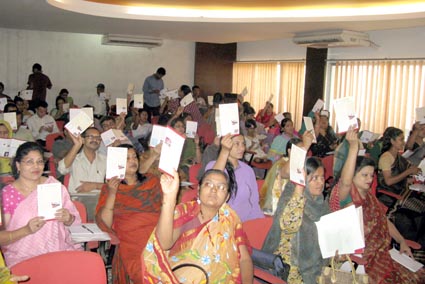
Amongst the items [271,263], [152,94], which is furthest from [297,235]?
[152,94]

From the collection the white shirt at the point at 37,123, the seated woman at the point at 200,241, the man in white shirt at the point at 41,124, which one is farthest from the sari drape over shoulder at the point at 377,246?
the white shirt at the point at 37,123

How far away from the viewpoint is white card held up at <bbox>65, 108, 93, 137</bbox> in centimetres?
443

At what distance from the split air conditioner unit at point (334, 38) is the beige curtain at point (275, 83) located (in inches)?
84.1

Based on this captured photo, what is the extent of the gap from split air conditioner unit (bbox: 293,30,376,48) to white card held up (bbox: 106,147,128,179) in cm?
589

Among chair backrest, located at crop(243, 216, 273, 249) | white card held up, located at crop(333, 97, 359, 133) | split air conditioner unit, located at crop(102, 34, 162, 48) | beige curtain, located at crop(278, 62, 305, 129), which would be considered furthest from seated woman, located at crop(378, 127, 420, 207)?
split air conditioner unit, located at crop(102, 34, 162, 48)

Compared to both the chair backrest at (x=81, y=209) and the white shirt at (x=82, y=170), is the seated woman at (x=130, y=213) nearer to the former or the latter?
the chair backrest at (x=81, y=209)

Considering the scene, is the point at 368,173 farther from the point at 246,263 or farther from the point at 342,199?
the point at 246,263

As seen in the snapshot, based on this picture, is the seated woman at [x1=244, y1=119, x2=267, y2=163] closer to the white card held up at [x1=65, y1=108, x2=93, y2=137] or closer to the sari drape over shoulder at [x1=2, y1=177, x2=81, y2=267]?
the white card held up at [x1=65, y1=108, x2=93, y2=137]

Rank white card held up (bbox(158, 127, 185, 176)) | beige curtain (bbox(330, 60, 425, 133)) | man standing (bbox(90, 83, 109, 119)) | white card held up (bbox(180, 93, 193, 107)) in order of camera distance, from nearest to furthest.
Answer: white card held up (bbox(158, 127, 185, 176)) < white card held up (bbox(180, 93, 193, 107)) < beige curtain (bbox(330, 60, 425, 133)) < man standing (bbox(90, 83, 109, 119))

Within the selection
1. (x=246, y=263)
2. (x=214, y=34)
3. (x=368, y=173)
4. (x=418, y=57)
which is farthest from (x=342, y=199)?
(x=214, y=34)

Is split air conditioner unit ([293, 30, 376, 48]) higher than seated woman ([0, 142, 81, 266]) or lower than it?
higher

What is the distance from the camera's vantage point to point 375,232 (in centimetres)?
359

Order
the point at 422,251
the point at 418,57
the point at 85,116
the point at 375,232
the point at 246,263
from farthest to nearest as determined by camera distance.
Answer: the point at 418,57
the point at 422,251
the point at 85,116
the point at 375,232
the point at 246,263

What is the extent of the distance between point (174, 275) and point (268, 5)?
5729 mm
